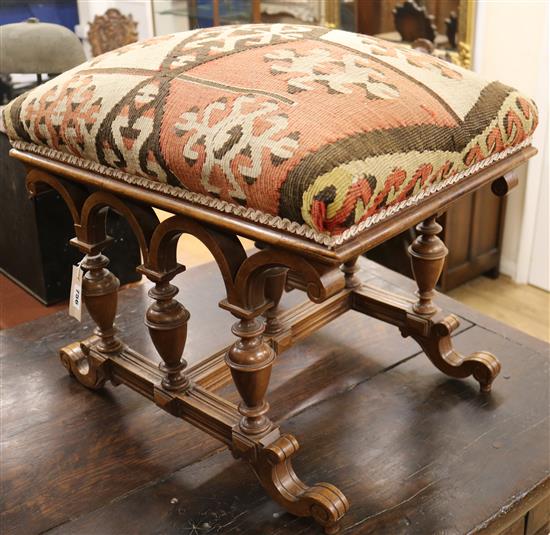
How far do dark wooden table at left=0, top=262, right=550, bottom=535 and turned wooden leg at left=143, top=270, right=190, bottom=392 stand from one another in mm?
114

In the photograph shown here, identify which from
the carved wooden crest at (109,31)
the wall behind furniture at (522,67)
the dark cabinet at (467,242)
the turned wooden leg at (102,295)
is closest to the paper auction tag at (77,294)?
the turned wooden leg at (102,295)

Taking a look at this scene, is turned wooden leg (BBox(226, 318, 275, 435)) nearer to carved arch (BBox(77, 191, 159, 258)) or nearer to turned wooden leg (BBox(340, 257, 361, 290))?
carved arch (BBox(77, 191, 159, 258))

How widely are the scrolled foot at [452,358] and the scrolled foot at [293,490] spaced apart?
1.09 ft

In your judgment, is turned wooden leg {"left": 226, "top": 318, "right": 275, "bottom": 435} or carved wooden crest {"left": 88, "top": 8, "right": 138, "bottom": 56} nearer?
turned wooden leg {"left": 226, "top": 318, "right": 275, "bottom": 435}

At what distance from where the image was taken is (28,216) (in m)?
1.43

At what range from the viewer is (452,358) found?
42.3 inches

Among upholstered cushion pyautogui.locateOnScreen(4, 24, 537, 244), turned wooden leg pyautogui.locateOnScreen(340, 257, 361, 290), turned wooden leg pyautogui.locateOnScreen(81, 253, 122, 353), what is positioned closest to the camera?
upholstered cushion pyautogui.locateOnScreen(4, 24, 537, 244)

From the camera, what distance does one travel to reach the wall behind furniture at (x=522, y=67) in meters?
1.93

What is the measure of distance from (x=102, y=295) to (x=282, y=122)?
0.44 metres

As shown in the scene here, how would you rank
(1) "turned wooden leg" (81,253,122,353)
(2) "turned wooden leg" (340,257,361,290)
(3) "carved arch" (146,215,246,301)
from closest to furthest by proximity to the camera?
(3) "carved arch" (146,215,246,301) < (1) "turned wooden leg" (81,253,122,353) < (2) "turned wooden leg" (340,257,361,290)

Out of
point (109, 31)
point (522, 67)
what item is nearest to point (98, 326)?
point (522, 67)

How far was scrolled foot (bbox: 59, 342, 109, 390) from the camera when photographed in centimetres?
107

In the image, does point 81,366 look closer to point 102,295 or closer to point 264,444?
point 102,295

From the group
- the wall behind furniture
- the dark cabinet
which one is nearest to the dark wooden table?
the dark cabinet
